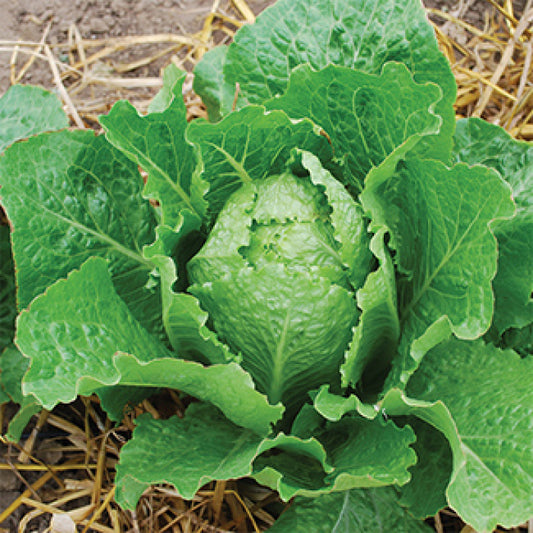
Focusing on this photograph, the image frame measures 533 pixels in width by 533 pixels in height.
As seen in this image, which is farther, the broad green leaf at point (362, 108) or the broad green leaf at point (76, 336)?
the broad green leaf at point (362, 108)

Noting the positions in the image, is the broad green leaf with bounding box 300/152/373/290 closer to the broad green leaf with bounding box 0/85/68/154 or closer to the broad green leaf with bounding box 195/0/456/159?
the broad green leaf with bounding box 195/0/456/159

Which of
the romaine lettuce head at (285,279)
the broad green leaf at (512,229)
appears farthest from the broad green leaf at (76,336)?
the broad green leaf at (512,229)

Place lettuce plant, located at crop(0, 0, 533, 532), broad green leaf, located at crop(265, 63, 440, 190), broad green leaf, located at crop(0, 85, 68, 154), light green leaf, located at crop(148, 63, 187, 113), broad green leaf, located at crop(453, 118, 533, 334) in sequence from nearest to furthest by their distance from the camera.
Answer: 1. lettuce plant, located at crop(0, 0, 533, 532)
2. broad green leaf, located at crop(265, 63, 440, 190)
3. broad green leaf, located at crop(453, 118, 533, 334)
4. light green leaf, located at crop(148, 63, 187, 113)
5. broad green leaf, located at crop(0, 85, 68, 154)

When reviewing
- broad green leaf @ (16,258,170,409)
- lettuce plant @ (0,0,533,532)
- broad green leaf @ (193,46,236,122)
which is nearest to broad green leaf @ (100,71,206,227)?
lettuce plant @ (0,0,533,532)

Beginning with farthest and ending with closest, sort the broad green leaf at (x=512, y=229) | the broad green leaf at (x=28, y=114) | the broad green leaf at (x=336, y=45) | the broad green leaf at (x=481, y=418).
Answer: the broad green leaf at (x=28, y=114), the broad green leaf at (x=336, y=45), the broad green leaf at (x=512, y=229), the broad green leaf at (x=481, y=418)

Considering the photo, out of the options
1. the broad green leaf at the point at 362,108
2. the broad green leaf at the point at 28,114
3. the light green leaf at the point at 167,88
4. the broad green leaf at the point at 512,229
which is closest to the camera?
the broad green leaf at the point at 362,108

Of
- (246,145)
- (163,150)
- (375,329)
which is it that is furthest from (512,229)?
(163,150)

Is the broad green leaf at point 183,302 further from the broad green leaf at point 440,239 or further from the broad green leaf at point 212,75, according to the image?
the broad green leaf at point 212,75
